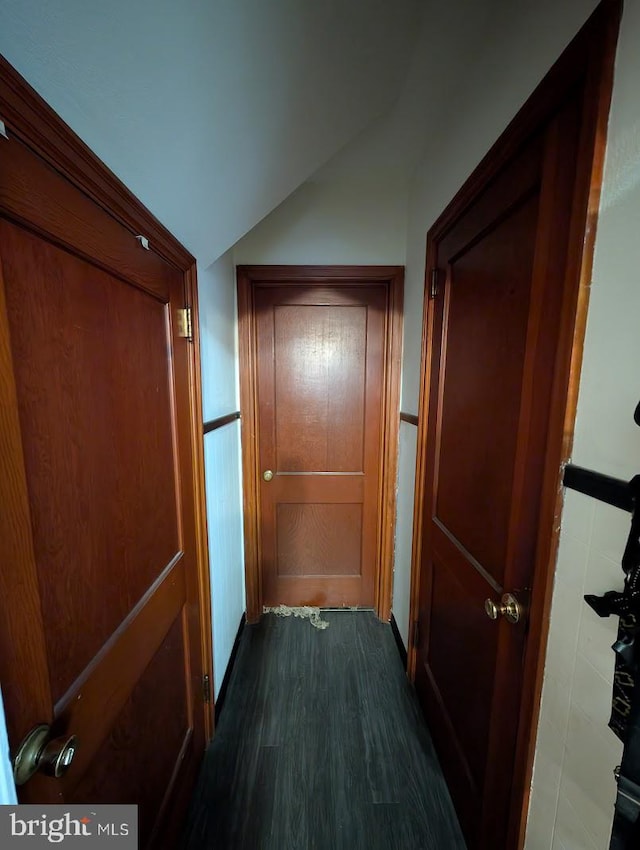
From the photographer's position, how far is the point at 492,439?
0.87 metres

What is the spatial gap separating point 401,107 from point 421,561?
1837 mm

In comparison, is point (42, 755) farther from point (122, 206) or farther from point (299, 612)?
point (299, 612)

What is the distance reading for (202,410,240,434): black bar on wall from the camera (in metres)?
1.28

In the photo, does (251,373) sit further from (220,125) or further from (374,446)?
(220,125)

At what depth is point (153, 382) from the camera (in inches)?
34.0

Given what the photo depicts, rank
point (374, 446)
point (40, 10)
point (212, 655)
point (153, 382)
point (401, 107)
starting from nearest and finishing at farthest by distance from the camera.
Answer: point (40, 10) < point (153, 382) < point (401, 107) < point (212, 655) < point (374, 446)

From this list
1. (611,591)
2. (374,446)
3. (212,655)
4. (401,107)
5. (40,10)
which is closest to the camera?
(40,10)

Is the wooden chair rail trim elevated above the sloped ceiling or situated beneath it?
situated beneath

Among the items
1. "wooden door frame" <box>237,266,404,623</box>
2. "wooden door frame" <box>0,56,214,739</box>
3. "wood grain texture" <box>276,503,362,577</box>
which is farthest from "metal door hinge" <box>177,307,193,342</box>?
"wood grain texture" <box>276,503,362,577</box>

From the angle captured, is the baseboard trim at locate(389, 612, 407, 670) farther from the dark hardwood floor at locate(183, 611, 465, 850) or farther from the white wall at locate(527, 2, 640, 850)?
the white wall at locate(527, 2, 640, 850)

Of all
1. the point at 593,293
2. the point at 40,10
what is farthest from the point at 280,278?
the point at 593,293

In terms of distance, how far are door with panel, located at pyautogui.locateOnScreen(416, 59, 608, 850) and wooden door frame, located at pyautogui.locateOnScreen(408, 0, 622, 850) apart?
0.01 metres

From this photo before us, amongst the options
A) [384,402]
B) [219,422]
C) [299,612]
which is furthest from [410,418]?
[299,612]

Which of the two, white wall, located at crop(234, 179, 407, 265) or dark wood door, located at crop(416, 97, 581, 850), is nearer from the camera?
dark wood door, located at crop(416, 97, 581, 850)
